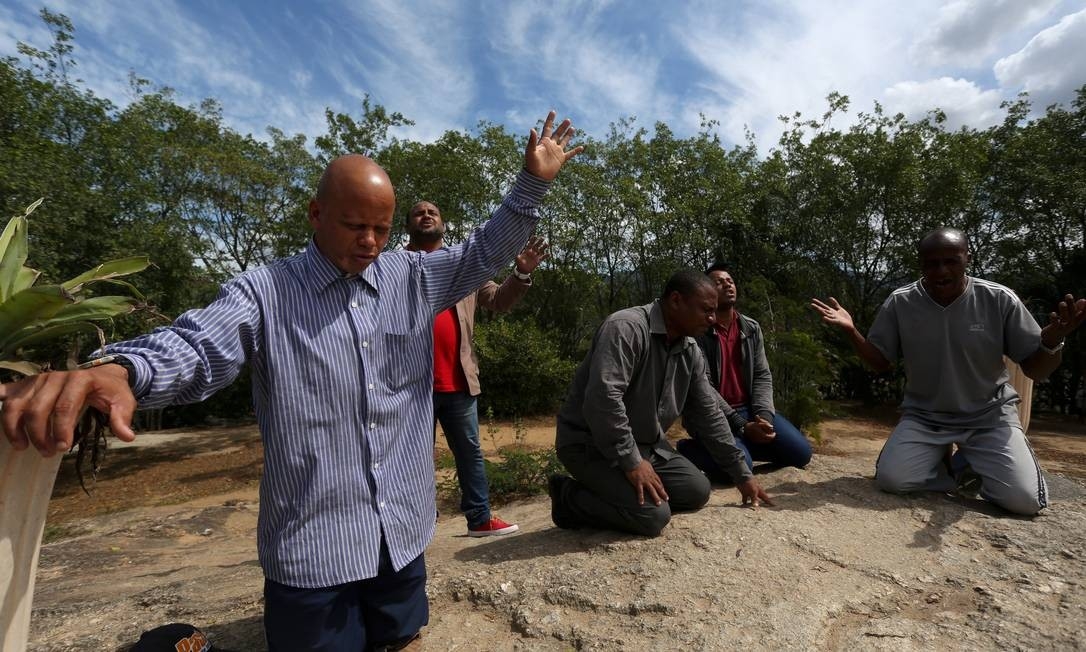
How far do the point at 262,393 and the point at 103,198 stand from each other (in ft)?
32.0

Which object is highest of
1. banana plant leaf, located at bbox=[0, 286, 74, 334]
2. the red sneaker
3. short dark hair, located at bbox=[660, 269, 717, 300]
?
short dark hair, located at bbox=[660, 269, 717, 300]

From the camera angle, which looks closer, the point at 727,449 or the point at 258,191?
the point at 727,449

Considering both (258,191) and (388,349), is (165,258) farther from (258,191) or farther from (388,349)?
(388,349)

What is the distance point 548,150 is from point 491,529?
7.69 feet

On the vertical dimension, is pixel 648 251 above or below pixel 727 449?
above

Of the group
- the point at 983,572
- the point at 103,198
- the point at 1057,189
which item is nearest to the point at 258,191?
the point at 103,198

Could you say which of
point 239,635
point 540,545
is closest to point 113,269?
point 239,635

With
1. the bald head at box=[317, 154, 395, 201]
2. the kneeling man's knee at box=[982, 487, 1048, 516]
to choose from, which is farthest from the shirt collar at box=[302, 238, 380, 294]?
the kneeling man's knee at box=[982, 487, 1048, 516]

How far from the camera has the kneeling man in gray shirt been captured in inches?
133

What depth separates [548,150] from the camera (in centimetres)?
204

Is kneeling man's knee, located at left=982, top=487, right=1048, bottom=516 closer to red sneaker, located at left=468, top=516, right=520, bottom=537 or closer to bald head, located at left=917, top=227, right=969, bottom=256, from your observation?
bald head, located at left=917, top=227, right=969, bottom=256

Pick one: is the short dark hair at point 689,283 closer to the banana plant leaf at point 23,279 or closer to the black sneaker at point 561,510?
the black sneaker at point 561,510

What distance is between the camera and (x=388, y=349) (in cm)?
193

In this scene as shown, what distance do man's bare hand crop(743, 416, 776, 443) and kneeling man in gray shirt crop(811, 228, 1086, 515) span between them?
0.68m
